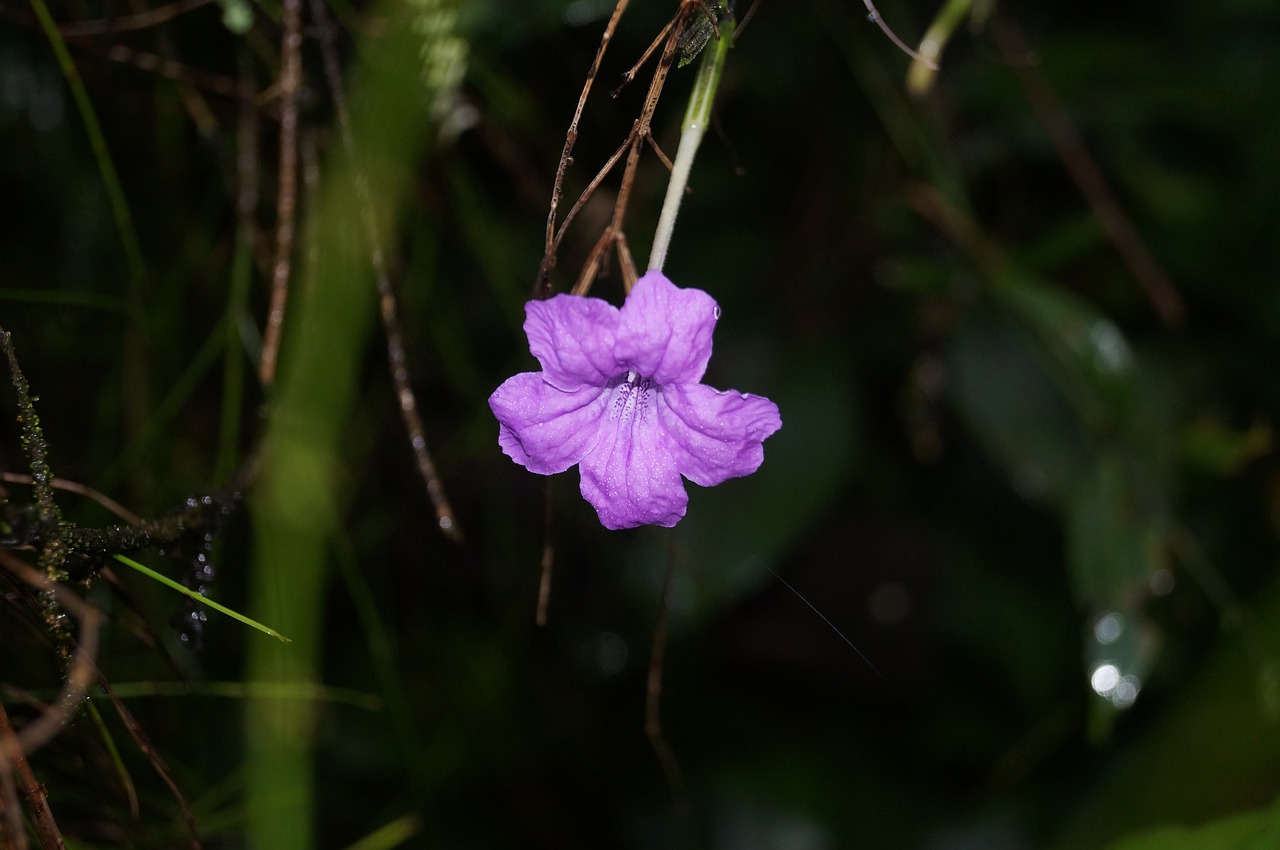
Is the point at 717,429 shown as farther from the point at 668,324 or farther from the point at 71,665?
the point at 71,665

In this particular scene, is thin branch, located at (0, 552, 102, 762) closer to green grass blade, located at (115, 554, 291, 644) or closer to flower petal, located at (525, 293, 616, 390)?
green grass blade, located at (115, 554, 291, 644)

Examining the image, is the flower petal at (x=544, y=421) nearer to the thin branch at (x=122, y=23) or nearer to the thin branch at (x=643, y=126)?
the thin branch at (x=643, y=126)

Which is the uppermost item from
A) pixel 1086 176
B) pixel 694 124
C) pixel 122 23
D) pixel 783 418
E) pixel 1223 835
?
pixel 122 23

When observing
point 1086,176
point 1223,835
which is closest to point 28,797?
point 1223,835

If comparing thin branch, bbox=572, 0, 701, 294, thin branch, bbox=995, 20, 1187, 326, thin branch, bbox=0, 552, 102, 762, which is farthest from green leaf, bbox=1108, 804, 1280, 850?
thin branch, bbox=0, 552, 102, 762

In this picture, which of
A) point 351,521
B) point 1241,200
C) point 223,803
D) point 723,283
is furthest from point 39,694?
point 1241,200

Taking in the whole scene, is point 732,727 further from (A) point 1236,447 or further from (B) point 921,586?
(A) point 1236,447
